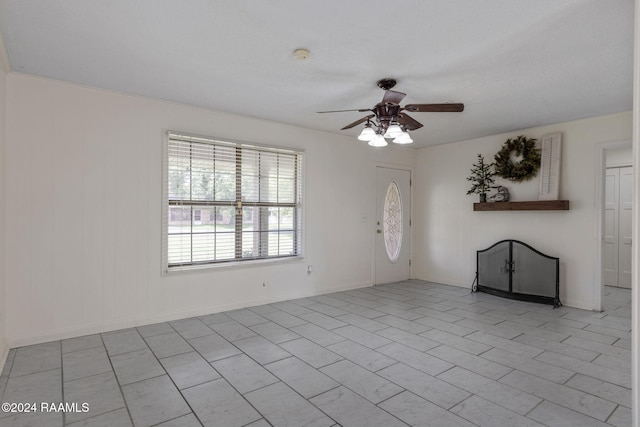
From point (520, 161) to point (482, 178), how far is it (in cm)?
63

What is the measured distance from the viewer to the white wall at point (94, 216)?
3.18 m

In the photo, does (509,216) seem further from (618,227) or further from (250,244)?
(250,244)

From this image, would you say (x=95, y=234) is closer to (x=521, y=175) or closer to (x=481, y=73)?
(x=481, y=73)

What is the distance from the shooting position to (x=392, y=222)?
6309mm

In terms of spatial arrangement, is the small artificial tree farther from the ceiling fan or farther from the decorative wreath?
the ceiling fan

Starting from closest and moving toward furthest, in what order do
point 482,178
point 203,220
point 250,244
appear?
1. point 203,220
2. point 250,244
3. point 482,178

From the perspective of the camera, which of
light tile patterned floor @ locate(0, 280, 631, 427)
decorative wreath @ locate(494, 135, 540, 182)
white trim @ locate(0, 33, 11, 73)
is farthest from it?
decorative wreath @ locate(494, 135, 540, 182)

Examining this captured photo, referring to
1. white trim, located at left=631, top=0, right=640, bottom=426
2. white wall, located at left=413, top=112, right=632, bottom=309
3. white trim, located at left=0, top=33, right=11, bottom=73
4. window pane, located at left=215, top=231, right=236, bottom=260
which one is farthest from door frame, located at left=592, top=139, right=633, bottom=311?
white trim, located at left=0, top=33, right=11, bottom=73

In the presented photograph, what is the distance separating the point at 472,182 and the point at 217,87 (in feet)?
14.2

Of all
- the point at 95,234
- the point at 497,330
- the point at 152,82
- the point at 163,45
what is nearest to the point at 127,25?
the point at 163,45

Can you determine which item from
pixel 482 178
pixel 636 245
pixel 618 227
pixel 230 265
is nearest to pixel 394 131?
pixel 636 245

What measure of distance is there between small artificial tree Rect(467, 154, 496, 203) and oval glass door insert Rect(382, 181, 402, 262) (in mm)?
1265

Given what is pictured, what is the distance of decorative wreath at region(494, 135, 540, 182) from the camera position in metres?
4.99

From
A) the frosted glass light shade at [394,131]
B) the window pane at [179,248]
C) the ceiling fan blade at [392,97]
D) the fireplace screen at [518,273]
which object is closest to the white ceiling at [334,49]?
the ceiling fan blade at [392,97]
